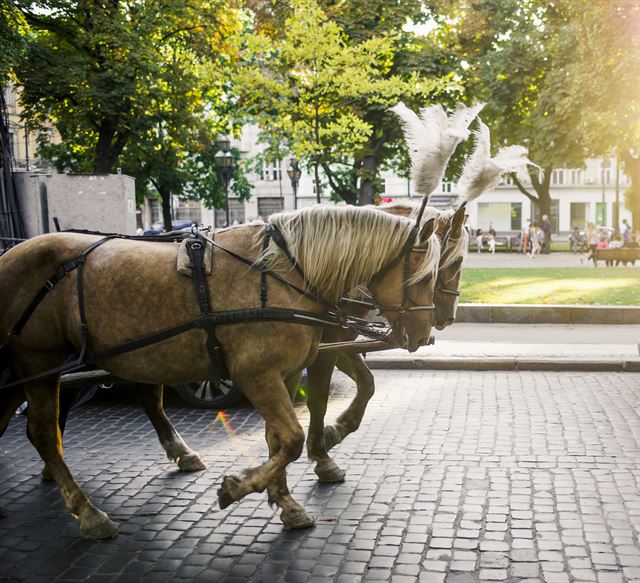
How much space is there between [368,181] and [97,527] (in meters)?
28.2

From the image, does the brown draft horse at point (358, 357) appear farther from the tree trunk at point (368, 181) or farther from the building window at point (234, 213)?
the building window at point (234, 213)

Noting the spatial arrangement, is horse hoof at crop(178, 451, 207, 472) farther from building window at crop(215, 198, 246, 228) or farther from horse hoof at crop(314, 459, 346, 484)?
building window at crop(215, 198, 246, 228)

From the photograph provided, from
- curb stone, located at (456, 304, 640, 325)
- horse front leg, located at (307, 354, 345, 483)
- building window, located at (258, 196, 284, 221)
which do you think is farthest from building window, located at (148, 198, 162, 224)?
horse front leg, located at (307, 354, 345, 483)

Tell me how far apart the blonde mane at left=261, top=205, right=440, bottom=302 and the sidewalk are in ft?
20.5

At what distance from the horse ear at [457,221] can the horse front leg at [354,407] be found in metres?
1.43

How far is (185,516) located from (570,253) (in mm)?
39925

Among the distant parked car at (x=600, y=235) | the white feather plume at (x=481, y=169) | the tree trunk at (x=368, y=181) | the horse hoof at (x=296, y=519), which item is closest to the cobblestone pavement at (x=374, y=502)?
the horse hoof at (x=296, y=519)

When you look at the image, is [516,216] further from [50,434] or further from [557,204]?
[50,434]

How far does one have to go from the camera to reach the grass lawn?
17.3 meters

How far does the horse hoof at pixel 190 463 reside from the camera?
6266mm

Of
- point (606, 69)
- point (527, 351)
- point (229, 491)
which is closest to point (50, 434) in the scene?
point (229, 491)

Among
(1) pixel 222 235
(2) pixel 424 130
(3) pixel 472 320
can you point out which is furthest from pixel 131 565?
(3) pixel 472 320

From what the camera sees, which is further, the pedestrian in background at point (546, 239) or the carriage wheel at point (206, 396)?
the pedestrian in background at point (546, 239)

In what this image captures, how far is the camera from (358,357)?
6.62 metres
